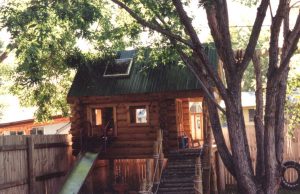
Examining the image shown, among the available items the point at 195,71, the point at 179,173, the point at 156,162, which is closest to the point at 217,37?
the point at 195,71

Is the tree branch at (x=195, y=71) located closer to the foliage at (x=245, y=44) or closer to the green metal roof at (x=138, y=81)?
the green metal roof at (x=138, y=81)

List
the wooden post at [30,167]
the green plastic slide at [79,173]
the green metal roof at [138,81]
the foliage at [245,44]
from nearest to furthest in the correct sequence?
the wooden post at [30,167] → the green plastic slide at [79,173] → the green metal roof at [138,81] → the foliage at [245,44]

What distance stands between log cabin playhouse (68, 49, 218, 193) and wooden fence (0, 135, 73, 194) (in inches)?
50.7

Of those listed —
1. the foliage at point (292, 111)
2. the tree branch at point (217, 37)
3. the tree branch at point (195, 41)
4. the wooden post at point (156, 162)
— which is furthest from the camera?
the foliage at point (292, 111)

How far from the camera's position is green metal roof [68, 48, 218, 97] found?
19.0m

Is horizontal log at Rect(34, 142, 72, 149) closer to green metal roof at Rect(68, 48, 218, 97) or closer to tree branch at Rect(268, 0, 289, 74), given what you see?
green metal roof at Rect(68, 48, 218, 97)

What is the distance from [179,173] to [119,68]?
692cm

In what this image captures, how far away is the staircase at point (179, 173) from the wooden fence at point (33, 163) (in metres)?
5.15

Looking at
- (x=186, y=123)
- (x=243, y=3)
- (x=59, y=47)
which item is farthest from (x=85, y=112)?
(x=243, y=3)

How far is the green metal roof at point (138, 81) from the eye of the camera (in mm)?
18953

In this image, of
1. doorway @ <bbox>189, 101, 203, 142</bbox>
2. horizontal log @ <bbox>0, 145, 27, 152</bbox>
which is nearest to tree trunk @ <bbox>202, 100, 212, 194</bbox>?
doorway @ <bbox>189, 101, 203, 142</bbox>

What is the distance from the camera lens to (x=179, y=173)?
17.0 metres

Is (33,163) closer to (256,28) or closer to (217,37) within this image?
(217,37)

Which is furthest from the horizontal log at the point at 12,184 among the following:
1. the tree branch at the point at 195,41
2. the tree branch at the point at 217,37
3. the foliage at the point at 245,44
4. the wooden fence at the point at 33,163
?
the foliage at the point at 245,44
